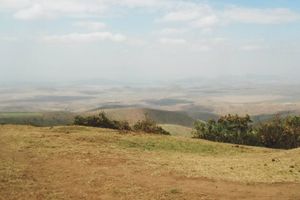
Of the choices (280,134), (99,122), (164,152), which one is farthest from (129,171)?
(280,134)

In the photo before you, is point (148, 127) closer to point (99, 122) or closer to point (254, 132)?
point (99, 122)

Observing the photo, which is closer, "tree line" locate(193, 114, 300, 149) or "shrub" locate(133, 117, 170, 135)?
"shrub" locate(133, 117, 170, 135)

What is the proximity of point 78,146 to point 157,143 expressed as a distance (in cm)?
722

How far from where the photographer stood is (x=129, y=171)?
81.8ft

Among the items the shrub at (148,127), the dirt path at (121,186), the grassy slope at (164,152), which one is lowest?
the dirt path at (121,186)

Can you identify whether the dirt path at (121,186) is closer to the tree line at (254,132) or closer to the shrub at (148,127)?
the shrub at (148,127)

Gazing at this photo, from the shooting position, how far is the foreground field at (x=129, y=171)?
20.9 metres

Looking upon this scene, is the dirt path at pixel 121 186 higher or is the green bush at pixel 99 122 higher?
the green bush at pixel 99 122

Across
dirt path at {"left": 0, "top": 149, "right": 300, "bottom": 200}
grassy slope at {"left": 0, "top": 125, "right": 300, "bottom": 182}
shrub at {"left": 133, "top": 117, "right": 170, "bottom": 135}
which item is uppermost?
shrub at {"left": 133, "top": 117, "right": 170, "bottom": 135}

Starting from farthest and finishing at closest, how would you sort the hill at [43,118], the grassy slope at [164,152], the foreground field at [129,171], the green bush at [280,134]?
the hill at [43,118] < the green bush at [280,134] < the grassy slope at [164,152] < the foreground field at [129,171]

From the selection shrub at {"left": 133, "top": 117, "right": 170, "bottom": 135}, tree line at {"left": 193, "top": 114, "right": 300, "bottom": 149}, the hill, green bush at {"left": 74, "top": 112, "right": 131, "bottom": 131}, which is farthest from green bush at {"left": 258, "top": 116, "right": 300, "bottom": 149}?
the hill

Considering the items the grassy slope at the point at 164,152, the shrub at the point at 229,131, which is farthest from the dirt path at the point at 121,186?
the shrub at the point at 229,131

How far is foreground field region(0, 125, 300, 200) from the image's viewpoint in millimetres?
20891

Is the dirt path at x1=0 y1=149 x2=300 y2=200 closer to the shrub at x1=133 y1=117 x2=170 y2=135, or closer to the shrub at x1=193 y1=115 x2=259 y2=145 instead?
the shrub at x1=133 y1=117 x2=170 y2=135
